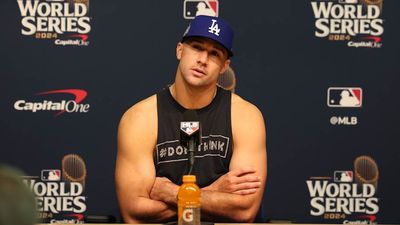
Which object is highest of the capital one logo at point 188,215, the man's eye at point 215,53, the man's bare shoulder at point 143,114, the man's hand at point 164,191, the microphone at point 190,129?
the man's eye at point 215,53

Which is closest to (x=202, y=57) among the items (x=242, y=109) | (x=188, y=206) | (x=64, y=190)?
(x=242, y=109)

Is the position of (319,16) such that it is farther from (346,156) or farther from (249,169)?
(249,169)

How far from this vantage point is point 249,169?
294 centimetres

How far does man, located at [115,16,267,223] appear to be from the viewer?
9.50 ft

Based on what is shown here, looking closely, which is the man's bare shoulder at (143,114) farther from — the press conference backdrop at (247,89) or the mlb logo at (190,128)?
the mlb logo at (190,128)

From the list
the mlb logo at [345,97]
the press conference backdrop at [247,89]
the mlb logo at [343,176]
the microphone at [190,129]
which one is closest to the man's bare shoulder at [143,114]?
the press conference backdrop at [247,89]

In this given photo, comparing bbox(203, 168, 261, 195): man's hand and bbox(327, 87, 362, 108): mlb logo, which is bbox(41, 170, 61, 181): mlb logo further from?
bbox(327, 87, 362, 108): mlb logo

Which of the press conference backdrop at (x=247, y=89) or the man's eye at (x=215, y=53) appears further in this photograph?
the press conference backdrop at (x=247, y=89)

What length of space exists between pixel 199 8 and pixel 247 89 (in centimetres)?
58

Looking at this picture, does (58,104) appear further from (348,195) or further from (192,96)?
(348,195)

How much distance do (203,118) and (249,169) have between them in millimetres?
390

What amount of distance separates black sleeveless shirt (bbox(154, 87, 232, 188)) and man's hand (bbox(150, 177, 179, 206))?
0.42ft

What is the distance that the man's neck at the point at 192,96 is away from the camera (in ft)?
10.5

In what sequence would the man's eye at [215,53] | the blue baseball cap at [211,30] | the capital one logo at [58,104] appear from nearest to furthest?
the blue baseball cap at [211,30] → the man's eye at [215,53] → the capital one logo at [58,104]
